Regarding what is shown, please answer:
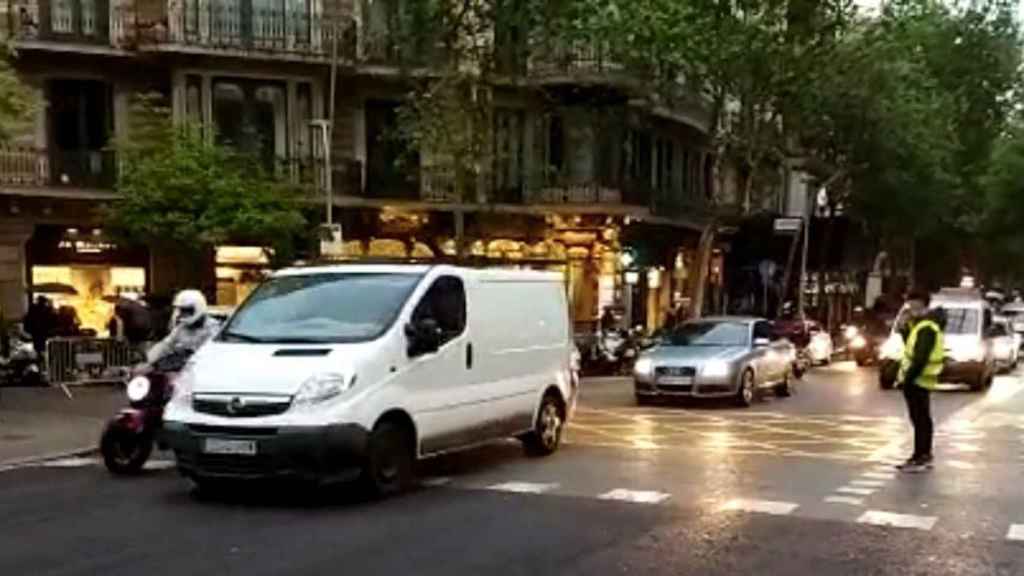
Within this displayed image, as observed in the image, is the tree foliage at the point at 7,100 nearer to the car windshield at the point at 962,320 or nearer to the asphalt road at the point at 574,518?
the asphalt road at the point at 574,518

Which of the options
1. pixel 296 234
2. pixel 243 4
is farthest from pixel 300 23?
pixel 296 234

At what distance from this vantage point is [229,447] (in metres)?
10.9

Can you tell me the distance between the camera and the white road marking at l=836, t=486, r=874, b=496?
12445mm

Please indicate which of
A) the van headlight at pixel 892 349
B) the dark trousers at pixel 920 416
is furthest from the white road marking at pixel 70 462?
the van headlight at pixel 892 349

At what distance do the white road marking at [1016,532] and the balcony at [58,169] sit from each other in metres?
23.6

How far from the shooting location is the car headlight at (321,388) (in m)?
10.9

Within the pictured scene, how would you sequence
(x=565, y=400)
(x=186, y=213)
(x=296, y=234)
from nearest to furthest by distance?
(x=565, y=400) → (x=186, y=213) → (x=296, y=234)

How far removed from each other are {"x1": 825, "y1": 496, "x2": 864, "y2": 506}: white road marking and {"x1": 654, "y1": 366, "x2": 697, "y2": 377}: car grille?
9.92 meters

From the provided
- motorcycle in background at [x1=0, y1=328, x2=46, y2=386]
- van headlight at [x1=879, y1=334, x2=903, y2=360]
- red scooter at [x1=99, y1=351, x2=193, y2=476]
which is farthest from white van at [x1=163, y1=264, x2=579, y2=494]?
van headlight at [x1=879, y1=334, x2=903, y2=360]

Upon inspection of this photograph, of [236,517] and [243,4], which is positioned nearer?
[236,517]

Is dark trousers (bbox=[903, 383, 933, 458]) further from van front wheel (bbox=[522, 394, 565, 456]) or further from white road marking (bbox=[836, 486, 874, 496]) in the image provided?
van front wheel (bbox=[522, 394, 565, 456])

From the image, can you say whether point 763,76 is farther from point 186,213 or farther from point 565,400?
point 565,400

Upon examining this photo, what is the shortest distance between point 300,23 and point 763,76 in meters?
10.6

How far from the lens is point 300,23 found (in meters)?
32.3
